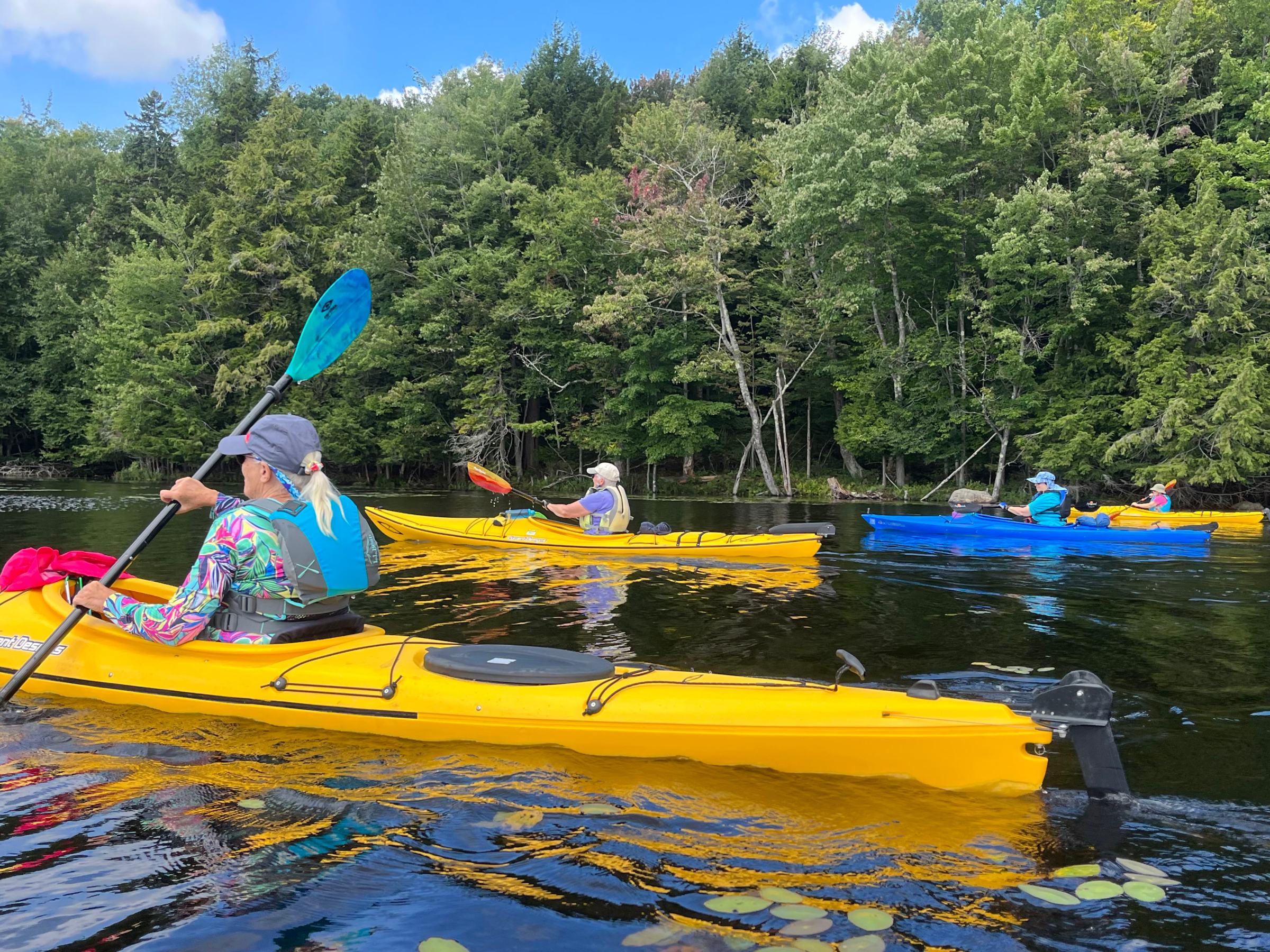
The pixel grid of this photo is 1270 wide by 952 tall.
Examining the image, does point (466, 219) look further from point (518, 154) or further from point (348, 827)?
point (348, 827)

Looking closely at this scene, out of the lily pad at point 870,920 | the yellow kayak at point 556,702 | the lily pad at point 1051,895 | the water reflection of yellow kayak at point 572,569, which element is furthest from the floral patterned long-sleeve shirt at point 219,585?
the water reflection of yellow kayak at point 572,569

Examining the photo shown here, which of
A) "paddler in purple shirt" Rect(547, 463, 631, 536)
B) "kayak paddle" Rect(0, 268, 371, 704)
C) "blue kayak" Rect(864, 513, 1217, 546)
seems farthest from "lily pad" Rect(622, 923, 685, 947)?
"blue kayak" Rect(864, 513, 1217, 546)

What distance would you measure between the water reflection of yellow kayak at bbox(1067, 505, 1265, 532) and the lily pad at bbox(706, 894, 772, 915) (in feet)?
36.1

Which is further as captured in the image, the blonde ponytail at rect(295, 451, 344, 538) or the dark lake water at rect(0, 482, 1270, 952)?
the blonde ponytail at rect(295, 451, 344, 538)

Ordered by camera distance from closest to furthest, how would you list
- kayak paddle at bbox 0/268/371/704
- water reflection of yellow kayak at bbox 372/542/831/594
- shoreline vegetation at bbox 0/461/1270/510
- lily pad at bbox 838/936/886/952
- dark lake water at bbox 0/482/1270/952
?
lily pad at bbox 838/936/886/952 → dark lake water at bbox 0/482/1270/952 → kayak paddle at bbox 0/268/371/704 → water reflection of yellow kayak at bbox 372/542/831/594 → shoreline vegetation at bbox 0/461/1270/510

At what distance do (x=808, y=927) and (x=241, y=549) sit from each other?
265cm

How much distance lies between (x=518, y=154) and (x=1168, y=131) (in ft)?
57.1

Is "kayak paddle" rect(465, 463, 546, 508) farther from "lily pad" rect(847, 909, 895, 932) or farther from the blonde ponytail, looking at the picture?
"lily pad" rect(847, 909, 895, 932)

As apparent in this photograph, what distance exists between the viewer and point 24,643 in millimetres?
4156

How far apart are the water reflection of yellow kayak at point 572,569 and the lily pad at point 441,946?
5789mm

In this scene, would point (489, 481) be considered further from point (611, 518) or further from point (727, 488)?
point (727, 488)

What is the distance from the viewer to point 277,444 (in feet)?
11.8

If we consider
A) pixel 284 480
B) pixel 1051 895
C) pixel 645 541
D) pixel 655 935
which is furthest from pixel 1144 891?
pixel 645 541

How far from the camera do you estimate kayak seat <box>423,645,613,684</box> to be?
3.52m
